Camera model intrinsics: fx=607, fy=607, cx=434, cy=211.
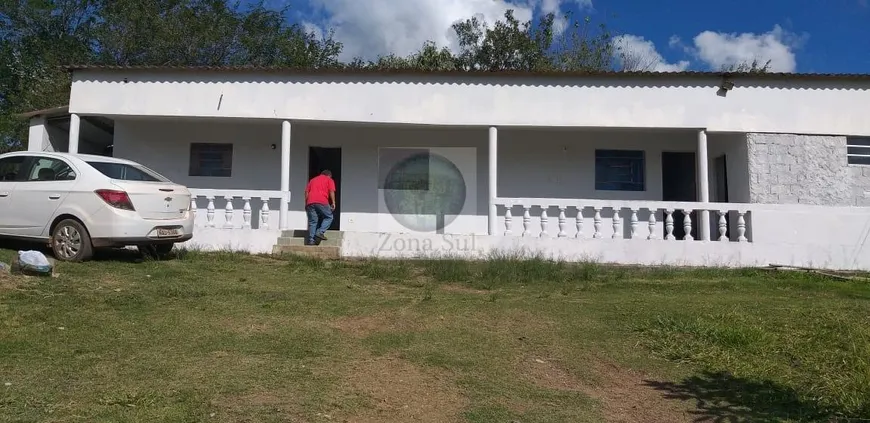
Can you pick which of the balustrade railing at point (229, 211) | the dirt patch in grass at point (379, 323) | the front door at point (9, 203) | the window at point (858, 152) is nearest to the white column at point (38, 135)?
the balustrade railing at point (229, 211)

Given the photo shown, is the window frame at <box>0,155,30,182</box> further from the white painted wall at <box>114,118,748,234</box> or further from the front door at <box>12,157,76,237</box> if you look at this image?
the white painted wall at <box>114,118,748,234</box>

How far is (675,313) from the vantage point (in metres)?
5.89

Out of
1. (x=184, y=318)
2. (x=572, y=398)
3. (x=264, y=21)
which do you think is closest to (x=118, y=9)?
(x=264, y=21)

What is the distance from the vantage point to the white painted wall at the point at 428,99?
10.8 m

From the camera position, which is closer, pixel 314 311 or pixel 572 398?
pixel 572 398

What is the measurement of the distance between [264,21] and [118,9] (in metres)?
5.28

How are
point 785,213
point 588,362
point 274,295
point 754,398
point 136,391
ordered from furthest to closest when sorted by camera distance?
1. point 785,213
2. point 274,295
3. point 588,362
4. point 754,398
5. point 136,391

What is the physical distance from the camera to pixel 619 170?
12555mm

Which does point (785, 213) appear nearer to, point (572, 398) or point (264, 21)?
point (572, 398)

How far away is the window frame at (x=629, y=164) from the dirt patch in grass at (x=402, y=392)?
360 inches

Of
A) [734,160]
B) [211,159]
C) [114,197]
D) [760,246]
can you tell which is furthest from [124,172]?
[734,160]

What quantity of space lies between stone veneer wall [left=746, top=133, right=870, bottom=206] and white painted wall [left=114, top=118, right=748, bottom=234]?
1.80m

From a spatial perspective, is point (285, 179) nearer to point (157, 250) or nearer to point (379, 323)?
point (157, 250)

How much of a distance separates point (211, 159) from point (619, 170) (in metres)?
8.52
